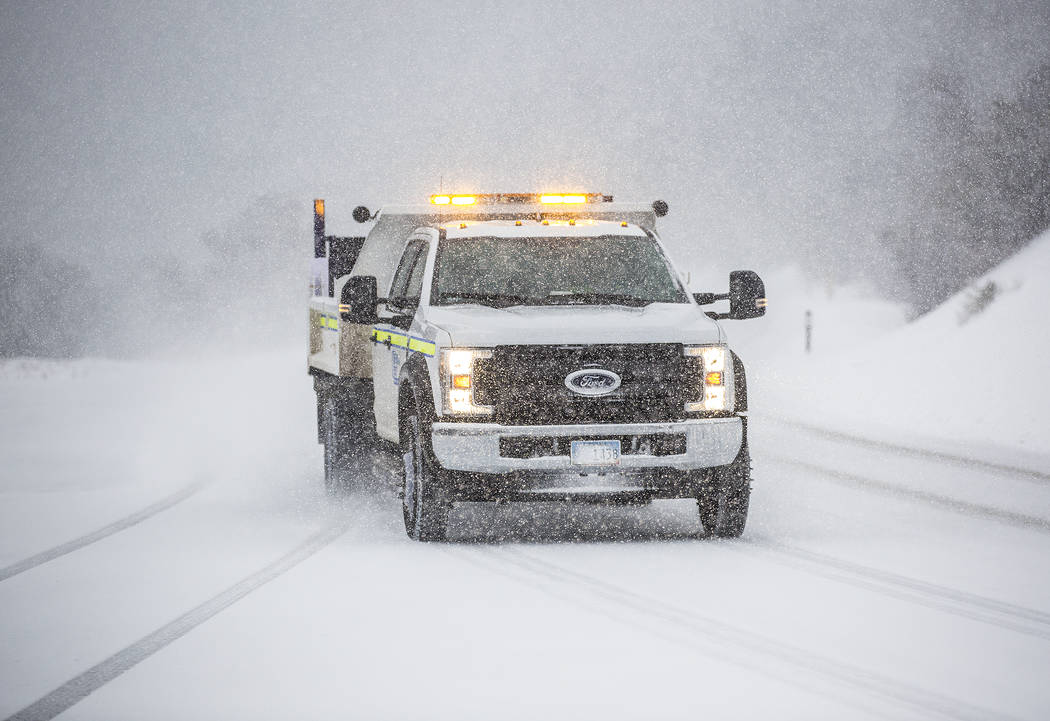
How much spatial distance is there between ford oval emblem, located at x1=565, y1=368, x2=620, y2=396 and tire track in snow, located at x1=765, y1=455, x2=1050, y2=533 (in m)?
3.39

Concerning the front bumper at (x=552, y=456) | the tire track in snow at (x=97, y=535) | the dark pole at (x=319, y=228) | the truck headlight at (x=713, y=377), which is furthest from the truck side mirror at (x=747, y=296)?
the dark pole at (x=319, y=228)

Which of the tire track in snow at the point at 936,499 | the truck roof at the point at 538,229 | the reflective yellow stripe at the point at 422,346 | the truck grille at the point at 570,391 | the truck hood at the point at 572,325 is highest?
the truck roof at the point at 538,229

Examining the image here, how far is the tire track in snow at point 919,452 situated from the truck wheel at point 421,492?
662 centimetres

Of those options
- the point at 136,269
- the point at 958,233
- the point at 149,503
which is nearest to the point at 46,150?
the point at 136,269

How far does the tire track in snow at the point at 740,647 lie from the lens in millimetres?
6199

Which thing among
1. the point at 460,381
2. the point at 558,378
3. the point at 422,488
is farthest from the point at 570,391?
the point at 422,488

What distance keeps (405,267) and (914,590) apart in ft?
17.2

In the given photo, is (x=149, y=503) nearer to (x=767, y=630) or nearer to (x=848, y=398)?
(x=767, y=630)

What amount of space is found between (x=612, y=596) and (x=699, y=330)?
2.60 metres

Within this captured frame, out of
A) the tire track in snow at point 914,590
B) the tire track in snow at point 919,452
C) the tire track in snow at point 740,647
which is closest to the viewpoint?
the tire track in snow at point 740,647

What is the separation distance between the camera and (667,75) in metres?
109

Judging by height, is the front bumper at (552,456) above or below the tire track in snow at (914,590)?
above

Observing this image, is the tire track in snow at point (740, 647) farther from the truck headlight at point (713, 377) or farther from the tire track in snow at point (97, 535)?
the tire track in snow at point (97, 535)

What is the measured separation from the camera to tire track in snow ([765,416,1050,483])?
1565 centimetres
